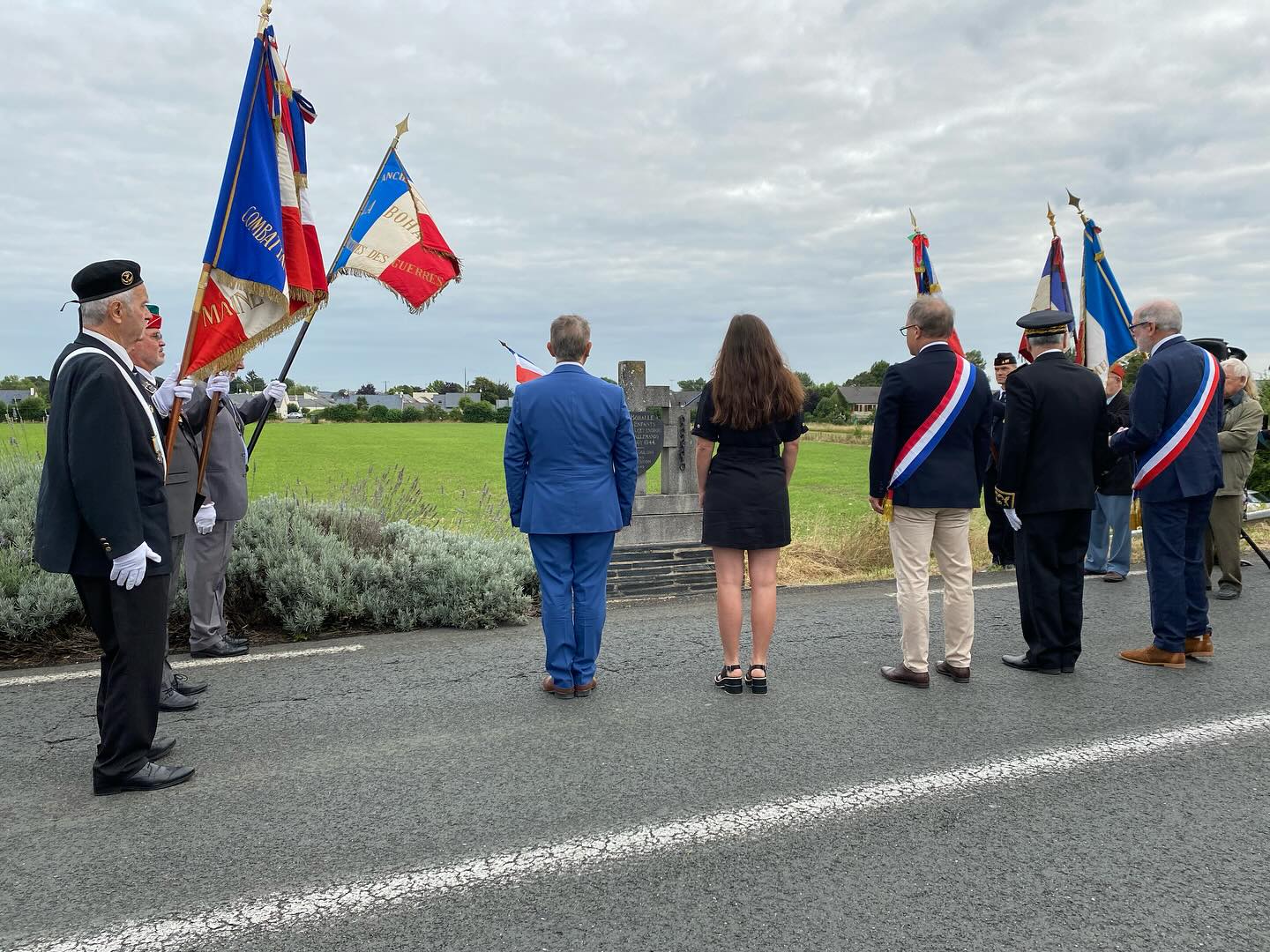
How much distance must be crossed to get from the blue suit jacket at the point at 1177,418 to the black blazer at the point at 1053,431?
0.32 m

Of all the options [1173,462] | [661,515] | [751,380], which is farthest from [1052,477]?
[661,515]

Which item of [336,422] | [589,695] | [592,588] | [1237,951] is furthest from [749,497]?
[336,422]

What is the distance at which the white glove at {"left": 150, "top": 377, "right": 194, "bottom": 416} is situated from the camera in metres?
4.53

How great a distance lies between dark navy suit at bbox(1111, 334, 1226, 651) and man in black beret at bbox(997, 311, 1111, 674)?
32 cm

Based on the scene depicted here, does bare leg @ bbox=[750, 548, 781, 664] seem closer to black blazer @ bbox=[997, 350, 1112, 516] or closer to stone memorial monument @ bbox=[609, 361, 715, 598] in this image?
black blazer @ bbox=[997, 350, 1112, 516]

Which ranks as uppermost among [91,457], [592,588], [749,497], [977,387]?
[977,387]

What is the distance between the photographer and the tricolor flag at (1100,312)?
9359mm

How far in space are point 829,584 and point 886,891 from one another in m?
5.41

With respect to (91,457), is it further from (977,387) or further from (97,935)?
(977,387)

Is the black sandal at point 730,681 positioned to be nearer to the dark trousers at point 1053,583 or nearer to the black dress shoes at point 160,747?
the dark trousers at point 1053,583

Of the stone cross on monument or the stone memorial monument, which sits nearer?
the stone memorial monument

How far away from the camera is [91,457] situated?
326 centimetres

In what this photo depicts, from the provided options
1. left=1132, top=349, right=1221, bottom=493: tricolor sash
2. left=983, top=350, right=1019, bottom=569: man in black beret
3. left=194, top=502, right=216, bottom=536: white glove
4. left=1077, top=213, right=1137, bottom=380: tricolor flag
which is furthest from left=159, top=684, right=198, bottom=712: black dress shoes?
left=1077, top=213, right=1137, bottom=380: tricolor flag

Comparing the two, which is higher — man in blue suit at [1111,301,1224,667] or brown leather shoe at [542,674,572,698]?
man in blue suit at [1111,301,1224,667]
